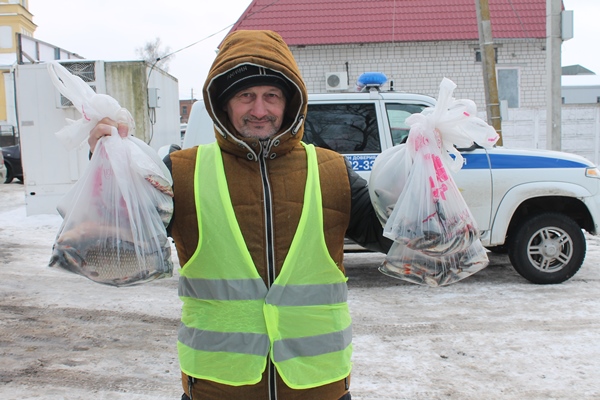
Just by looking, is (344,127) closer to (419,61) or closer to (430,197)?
(430,197)

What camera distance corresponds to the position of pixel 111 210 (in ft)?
6.02

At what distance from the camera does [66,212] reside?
6.06ft

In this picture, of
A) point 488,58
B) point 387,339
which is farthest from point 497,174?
point 488,58

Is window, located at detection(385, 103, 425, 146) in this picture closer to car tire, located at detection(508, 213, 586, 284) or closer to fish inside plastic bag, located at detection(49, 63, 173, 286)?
car tire, located at detection(508, 213, 586, 284)

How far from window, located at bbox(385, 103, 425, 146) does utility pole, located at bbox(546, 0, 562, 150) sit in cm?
535

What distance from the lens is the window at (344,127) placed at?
649 centimetres

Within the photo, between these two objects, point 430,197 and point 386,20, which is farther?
point 386,20

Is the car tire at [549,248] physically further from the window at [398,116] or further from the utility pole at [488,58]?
the utility pole at [488,58]

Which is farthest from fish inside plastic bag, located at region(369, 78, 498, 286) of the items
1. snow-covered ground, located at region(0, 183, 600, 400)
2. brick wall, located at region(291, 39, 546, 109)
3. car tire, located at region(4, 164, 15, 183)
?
car tire, located at region(4, 164, 15, 183)

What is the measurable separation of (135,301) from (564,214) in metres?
4.72

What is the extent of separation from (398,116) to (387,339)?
2692mm

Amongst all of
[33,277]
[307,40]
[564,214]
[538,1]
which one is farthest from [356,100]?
[538,1]

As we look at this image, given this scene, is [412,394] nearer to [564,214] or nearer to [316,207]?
[316,207]

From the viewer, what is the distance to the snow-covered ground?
13.1ft
